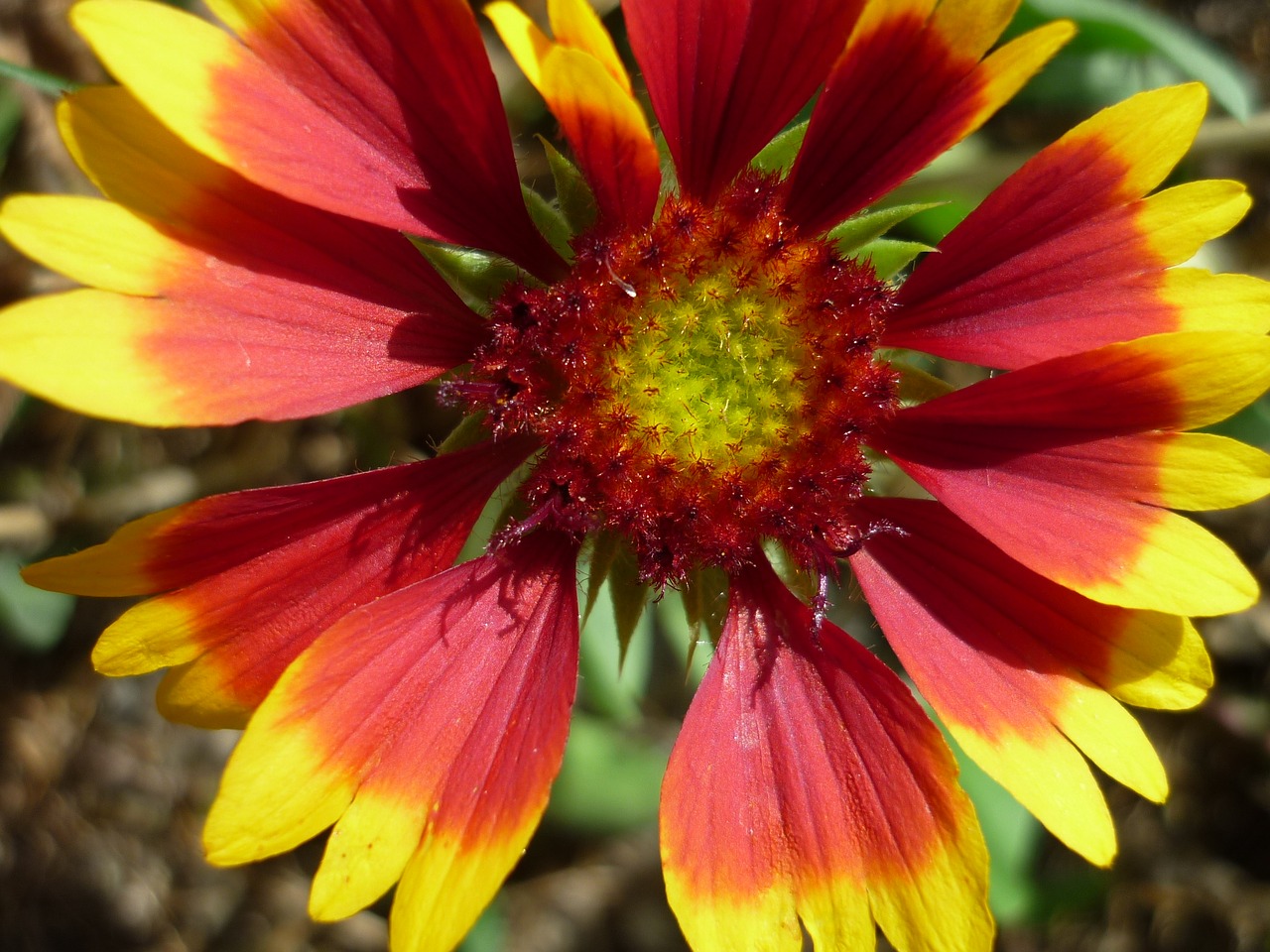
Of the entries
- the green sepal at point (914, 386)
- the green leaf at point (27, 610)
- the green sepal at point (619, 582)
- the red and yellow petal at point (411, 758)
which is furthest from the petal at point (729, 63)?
the green leaf at point (27, 610)

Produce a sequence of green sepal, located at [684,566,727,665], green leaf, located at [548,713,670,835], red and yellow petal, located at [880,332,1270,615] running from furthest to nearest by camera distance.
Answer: green leaf, located at [548,713,670,835] < green sepal, located at [684,566,727,665] < red and yellow petal, located at [880,332,1270,615]

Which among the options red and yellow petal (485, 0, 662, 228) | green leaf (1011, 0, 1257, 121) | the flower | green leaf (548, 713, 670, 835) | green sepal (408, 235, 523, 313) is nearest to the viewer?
red and yellow petal (485, 0, 662, 228)

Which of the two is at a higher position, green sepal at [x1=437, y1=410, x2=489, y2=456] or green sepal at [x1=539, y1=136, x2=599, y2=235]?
green sepal at [x1=539, y1=136, x2=599, y2=235]

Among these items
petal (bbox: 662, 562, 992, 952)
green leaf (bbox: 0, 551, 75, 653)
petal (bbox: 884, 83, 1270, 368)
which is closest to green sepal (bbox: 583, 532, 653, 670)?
petal (bbox: 662, 562, 992, 952)

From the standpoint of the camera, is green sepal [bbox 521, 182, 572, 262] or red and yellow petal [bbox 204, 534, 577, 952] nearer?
red and yellow petal [bbox 204, 534, 577, 952]

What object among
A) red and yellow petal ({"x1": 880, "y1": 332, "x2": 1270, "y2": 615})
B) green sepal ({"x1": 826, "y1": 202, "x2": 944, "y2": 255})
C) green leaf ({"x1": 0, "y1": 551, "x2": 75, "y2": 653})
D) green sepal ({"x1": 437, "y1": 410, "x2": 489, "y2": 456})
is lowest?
green leaf ({"x1": 0, "y1": 551, "x2": 75, "y2": 653})

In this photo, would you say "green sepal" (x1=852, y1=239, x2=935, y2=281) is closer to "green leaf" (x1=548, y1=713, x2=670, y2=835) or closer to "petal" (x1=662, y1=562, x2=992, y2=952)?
"petal" (x1=662, y1=562, x2=992, y2=952)

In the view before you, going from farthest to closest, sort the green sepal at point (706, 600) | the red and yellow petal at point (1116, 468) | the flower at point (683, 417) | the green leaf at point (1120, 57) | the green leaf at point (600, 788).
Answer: the green leaf at point (600, 788) → the green leaf at point (1120, 57) → the green sepal at point (706, 600) → the red and yellow petal at point (1116, 468) → the flower at point (683, 417)

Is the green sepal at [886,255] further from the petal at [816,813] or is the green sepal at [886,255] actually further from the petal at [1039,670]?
the petal at [816,813]
